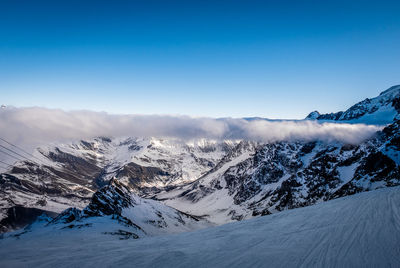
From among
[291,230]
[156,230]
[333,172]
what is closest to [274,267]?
[291,230]

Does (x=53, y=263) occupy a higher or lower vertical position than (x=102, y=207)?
higher

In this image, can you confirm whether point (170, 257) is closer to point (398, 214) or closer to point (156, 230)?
point (398, 214)

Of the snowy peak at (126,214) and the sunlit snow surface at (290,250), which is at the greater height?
the sunlit snow surface at (290,250)

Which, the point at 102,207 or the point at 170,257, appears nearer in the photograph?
the point at 170,257

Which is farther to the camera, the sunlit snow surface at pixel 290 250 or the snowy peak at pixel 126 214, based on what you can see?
→ the snowy peak at pixel 126 214

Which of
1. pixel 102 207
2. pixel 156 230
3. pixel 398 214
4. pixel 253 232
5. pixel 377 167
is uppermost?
pixel 398 214

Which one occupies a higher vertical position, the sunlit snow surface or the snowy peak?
the sunlit snow surface

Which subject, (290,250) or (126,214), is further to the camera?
(126,214)

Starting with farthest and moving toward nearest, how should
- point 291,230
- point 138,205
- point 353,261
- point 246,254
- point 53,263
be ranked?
point 138,205 → point 291,230 → point 53,263 → point 246,254 → point 353,261

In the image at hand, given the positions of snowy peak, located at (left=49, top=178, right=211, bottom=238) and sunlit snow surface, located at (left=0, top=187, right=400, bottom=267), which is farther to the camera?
snowy peak, located at (left=49, top=178, right=211, bottom=238)

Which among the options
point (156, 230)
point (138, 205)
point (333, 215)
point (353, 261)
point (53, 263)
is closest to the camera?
point (353, 261)

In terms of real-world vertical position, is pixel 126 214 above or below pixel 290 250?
below
